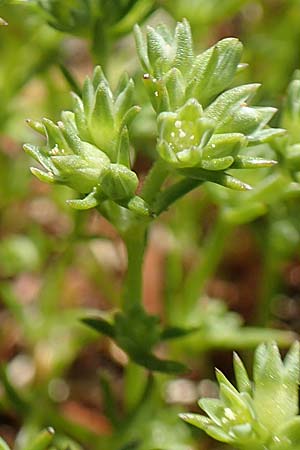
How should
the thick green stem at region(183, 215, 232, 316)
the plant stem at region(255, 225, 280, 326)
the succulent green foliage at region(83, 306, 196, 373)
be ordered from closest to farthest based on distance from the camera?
1. the succulent green foliage at region(83, 306, 196, 373)
2. the thick green stem at region(183, 215, 232, 316)
3. the plant stem at region(255, 225, 280, 326)

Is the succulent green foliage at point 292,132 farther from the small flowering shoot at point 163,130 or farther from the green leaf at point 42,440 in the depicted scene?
the green leaf at point 42,440

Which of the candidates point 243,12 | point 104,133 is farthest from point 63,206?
point 243,12

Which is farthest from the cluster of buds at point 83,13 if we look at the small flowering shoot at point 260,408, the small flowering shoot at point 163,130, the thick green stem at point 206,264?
the small flowering shoot at point 260,408

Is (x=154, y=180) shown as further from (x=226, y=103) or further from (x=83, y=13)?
(x=83, y=13)

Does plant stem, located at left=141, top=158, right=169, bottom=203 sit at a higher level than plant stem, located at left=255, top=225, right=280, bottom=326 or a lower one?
higher

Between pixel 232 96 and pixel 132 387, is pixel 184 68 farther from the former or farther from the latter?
pixel 132 387

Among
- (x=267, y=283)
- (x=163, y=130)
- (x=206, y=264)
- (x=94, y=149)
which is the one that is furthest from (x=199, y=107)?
(x=267, y=283)

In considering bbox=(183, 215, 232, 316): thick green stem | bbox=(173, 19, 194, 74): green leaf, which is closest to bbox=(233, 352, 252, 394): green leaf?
bbox=(173, 19, 194, 74): green leaf

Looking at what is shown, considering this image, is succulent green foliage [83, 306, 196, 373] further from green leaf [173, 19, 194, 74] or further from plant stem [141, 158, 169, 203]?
green leaf [173, 19, 194, 74]
